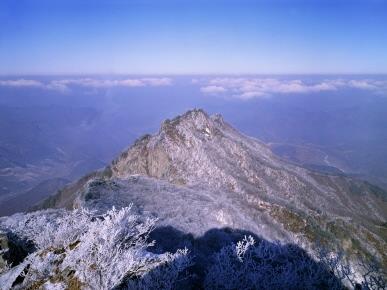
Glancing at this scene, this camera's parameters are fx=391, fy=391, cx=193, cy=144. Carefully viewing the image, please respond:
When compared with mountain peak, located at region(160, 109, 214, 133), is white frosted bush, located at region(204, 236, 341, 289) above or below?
above

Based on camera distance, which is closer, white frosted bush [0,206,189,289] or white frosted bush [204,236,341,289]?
white frosted bush [0,206,189,289]

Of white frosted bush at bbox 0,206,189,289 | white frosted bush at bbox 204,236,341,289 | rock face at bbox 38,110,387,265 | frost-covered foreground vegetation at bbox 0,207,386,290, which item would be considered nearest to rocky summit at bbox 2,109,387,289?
rock face at bbox 38,110,387,265

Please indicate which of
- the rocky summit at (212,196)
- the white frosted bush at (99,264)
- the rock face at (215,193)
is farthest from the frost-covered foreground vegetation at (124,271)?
the rock face at (215,193)

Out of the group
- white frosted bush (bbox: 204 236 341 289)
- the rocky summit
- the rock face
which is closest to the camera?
white frosted bush (bbox: 204 236 341 289)

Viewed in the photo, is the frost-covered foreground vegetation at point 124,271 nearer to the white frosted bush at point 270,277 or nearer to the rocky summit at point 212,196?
the white frosted bush at point 270,277

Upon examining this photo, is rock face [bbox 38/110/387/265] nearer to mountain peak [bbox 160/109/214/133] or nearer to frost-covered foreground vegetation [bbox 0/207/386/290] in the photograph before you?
mountain peak [bbox 160/109/214/133]

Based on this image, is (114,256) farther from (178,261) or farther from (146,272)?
(178,261)

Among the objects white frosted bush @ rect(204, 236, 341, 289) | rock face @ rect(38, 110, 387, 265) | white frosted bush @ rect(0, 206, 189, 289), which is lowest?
rock face @ rect(38, 110, 387, 265)
